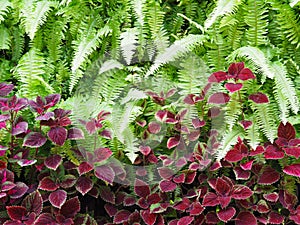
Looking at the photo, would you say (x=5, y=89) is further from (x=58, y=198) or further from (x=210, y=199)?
(x=210, y=199)

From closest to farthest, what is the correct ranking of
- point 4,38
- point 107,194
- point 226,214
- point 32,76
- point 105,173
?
point 226,214
point 105,173
point 107,194
point 32,76
point 4,38

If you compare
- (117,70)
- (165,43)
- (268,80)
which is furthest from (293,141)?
(117,70)

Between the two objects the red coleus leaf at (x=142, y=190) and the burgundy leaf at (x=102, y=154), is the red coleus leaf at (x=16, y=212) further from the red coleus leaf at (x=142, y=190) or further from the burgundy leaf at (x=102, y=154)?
the red coleus leaf at (x=142, y=190)

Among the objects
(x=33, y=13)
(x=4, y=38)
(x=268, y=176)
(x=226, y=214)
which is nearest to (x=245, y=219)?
(x=226, y=214)

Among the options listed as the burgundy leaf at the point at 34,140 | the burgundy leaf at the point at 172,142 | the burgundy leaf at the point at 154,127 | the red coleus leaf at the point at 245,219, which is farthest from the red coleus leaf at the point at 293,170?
the burgundy leaf at the point at 34,140

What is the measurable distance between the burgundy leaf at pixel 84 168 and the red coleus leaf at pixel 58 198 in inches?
5.1

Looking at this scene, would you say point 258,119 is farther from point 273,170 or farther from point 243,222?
point 243,222

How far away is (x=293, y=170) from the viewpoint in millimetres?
2117

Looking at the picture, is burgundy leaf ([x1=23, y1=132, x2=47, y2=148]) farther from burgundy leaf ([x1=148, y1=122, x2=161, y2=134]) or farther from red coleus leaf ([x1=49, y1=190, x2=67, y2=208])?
burgundy leaf ([x1=148, y1=122, x2=161, y2=134])

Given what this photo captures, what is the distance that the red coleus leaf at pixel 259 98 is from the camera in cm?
219

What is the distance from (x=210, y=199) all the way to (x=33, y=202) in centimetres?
90

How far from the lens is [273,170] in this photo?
2186 millimetres

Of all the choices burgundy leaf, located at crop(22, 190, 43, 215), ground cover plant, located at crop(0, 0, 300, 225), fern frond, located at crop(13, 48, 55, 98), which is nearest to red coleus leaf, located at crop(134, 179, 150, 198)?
ground cover plant, located at crop(0, 0, 300, 225)

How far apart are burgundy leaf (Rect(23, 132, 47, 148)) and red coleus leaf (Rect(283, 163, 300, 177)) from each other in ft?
4.13
